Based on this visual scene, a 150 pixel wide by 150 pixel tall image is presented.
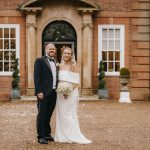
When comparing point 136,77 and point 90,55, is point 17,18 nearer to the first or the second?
point 90,55

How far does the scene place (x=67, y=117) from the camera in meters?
10.3

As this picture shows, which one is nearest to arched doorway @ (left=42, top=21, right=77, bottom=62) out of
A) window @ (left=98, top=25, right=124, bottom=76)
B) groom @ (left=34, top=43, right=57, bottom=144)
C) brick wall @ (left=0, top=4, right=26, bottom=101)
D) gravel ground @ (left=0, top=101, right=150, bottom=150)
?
brick wall @ (left=0, top=4, right=26, bottom=101)

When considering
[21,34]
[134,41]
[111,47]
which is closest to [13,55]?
[21,34]

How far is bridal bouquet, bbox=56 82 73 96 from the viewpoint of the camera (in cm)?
1009

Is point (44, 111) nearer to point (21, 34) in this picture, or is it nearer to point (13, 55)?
point (21, 34)

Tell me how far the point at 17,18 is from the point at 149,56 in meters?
5.27

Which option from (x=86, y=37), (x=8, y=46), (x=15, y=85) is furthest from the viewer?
(x=8, y=46)

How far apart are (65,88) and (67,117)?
0.58m

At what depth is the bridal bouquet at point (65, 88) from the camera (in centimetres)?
1009

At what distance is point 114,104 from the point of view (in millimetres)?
19438

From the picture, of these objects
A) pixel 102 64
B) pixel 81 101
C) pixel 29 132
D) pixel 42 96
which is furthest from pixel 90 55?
pixel 42 96

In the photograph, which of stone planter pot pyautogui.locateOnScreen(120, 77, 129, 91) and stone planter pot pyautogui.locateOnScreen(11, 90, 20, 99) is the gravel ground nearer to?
stone planter pot pyautogui.locateOnScreen(120, 77, 129, 91)

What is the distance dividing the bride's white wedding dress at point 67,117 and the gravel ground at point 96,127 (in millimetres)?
287

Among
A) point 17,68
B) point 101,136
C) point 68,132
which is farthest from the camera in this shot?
point 17,68
